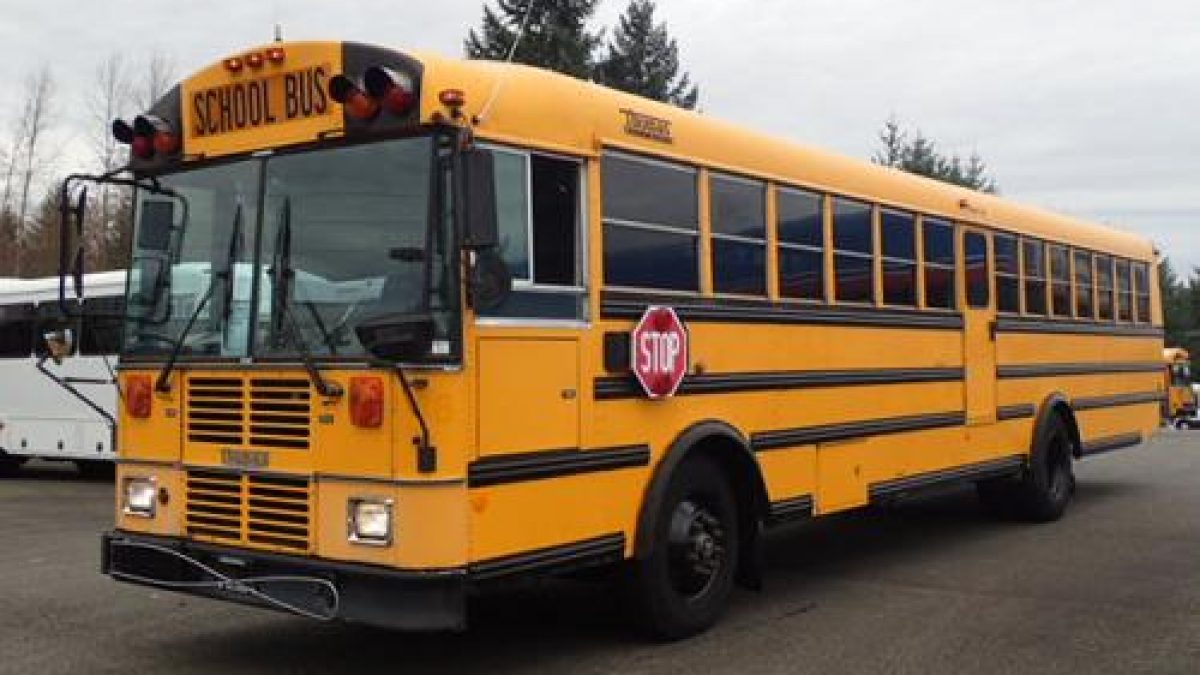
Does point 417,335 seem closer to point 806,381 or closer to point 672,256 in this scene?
point 672,256

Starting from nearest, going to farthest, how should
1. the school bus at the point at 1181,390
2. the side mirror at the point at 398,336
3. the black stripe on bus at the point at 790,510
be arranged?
the side mirror at the point at 398,336
the black stripe on bus at the point at 790,510
the school bus at the point at 1181,390

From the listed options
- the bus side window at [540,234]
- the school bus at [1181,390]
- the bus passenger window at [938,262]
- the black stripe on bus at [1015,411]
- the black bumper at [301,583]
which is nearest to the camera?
the black bumper at [301,583]

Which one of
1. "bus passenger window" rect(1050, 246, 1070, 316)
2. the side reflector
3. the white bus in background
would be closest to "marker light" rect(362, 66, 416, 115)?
the side reflector

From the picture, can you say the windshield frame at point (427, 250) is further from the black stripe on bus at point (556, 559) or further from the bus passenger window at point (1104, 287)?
the bus passenger window at point (1104, 287)

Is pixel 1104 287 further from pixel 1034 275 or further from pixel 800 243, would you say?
pixel 800 243

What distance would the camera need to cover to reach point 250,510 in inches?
225

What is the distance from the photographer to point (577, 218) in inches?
238

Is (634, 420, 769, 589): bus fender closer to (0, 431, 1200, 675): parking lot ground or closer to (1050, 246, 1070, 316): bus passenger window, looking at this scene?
(0, 431, 1200, 675): parking lot ground

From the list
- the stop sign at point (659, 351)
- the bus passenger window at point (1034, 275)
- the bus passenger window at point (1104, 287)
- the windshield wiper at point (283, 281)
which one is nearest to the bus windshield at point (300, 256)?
the windshield wiper at point (283, 281)

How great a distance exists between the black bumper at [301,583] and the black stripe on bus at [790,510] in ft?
8.05

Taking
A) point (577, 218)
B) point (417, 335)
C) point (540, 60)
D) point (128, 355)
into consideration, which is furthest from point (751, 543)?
point (540, 60)

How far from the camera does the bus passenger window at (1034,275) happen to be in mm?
10828

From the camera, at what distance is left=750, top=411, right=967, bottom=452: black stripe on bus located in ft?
24.1

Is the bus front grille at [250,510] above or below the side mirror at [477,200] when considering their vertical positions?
below
